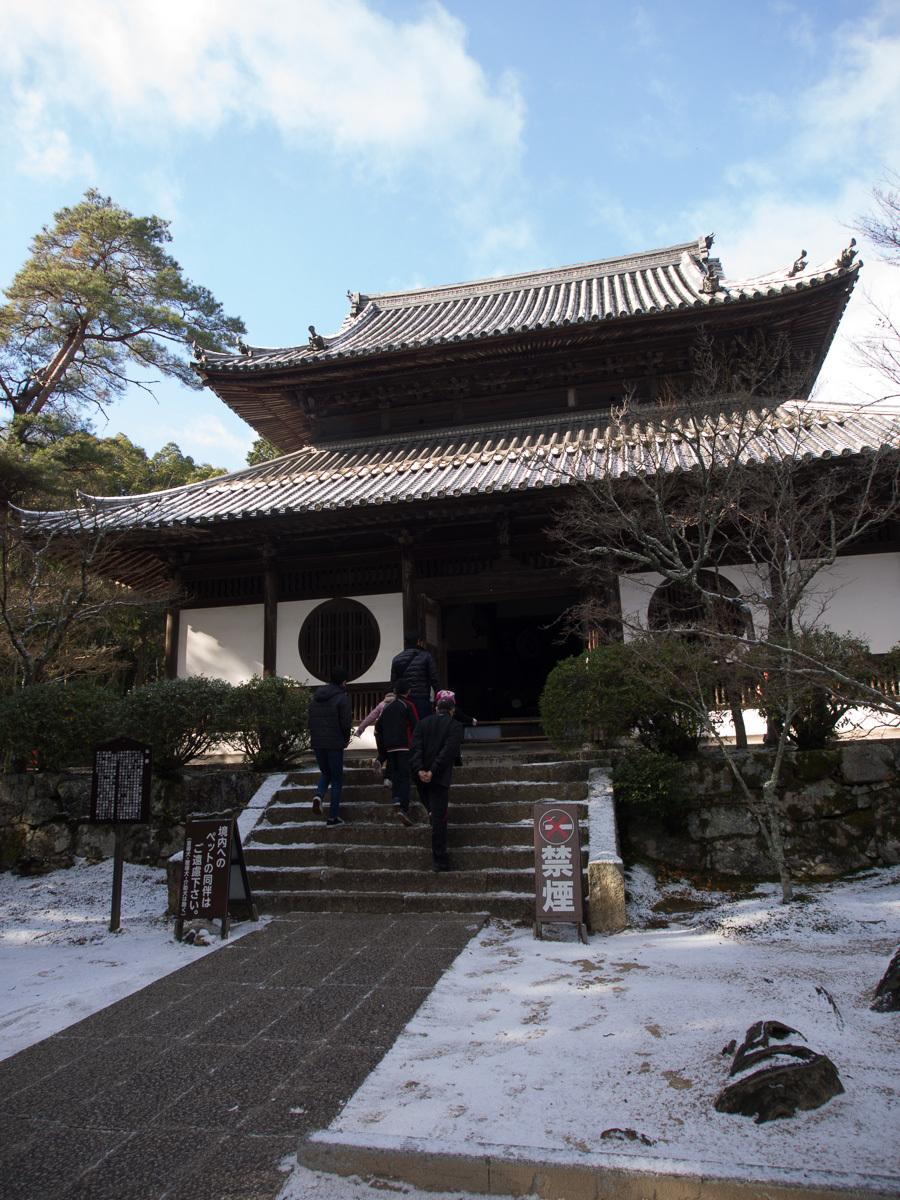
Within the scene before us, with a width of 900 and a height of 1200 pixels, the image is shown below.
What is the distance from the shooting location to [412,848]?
732 cm

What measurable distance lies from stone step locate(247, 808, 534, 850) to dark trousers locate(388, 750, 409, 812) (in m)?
0.29

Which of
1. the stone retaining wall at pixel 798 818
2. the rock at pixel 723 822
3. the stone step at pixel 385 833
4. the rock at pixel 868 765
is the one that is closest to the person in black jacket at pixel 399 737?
the stone step at pixel 385 833

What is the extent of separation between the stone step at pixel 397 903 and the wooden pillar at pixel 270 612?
4.95 meters

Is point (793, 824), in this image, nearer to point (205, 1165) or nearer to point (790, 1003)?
point (790, 1003)

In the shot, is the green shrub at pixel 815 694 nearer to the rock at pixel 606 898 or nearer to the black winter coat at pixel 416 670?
the rock at pixel 606 898

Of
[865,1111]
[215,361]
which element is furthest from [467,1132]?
[215,361]

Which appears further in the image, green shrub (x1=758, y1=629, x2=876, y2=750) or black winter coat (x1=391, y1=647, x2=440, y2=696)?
black winter coat (x1=391, y1=647, x2=440, y2=696)

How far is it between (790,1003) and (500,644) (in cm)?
1271

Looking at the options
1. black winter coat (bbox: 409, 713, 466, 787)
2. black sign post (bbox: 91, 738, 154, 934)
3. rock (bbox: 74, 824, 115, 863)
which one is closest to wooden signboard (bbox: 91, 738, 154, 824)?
black sign post (bbox: 91, 738, 154, 934)

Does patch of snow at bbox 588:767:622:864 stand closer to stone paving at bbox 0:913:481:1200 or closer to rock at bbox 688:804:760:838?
rock at bbox 688:804:760:838

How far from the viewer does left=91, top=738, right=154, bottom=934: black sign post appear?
7.05 meters

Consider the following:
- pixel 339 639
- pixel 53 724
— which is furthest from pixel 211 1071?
pixel 339 639

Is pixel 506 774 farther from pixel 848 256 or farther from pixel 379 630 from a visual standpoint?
pixel 848 256

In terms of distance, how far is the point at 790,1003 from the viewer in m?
4.23
